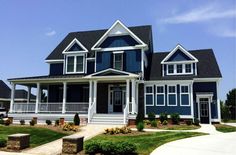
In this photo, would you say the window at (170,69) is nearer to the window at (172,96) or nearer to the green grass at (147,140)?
the window at (172,96)

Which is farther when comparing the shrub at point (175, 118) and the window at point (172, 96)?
the window at point (172, 96)

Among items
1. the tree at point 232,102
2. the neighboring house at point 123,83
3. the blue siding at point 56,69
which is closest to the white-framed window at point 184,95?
the neighboring house at point 123,83

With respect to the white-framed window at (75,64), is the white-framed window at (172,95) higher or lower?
lower

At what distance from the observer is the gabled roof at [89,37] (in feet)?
101

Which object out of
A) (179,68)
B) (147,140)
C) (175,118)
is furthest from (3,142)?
(179,68)

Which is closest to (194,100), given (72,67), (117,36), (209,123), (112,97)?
(209,123)

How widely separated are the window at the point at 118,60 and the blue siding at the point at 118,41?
3.20 ft

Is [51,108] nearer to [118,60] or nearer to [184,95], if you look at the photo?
[118,60]

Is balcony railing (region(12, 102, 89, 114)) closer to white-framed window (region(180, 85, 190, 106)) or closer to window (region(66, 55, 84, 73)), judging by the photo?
window (region(66, 55, 84, 73))

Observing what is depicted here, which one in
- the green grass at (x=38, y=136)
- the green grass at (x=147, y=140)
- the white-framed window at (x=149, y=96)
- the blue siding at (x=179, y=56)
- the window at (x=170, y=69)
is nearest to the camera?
the green grass at (x=147, y=140)

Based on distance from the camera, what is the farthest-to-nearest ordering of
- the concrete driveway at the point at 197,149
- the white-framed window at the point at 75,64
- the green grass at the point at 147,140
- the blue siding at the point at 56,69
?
the blue siding at the point at 56,69, the white-framed window at the point at 75,64, the green grass at the point at 147,140, the concrete driveway at the point at 197,149

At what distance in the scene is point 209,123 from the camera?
90.9 ft

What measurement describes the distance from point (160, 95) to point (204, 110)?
5.19 meters

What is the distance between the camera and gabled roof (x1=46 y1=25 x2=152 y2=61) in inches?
1213
